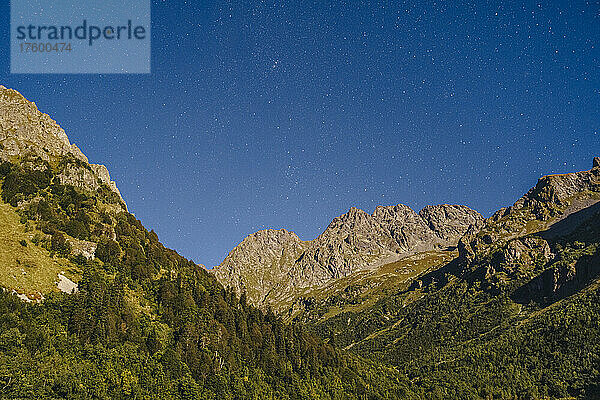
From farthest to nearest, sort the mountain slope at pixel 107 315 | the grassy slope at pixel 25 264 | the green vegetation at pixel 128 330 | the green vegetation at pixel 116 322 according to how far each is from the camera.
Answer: the grassy slope at pixel 25 264
the mountain slope at pixel 107 315
the green vegetation at pixel 116 322
the green vegetation at pixel 128 330

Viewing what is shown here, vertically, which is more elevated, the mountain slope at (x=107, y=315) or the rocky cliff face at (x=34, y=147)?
the rocky cliff face at (x=34, y=147)

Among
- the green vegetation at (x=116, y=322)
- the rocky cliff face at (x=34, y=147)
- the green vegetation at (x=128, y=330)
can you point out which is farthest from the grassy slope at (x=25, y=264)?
the rocky cliff face at (x=34, y=147)

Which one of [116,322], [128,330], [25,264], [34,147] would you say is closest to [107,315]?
[116,322]

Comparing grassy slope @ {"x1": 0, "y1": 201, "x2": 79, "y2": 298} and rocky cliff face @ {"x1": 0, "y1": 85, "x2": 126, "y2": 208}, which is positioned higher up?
rocky cliff face @ {"x1": 0, "y1": 85, "x2": 126, "y2": 208}

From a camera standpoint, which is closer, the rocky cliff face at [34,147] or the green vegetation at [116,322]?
the green vegetation at [116,322]

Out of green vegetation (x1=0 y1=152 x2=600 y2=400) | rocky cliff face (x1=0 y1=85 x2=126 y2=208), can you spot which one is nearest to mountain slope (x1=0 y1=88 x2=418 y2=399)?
green vegetation (x1=0 y1=152 x2=600 y2=400)

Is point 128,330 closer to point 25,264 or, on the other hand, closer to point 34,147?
point 25,264

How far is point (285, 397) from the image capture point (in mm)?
145250

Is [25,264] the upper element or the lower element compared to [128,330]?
upper

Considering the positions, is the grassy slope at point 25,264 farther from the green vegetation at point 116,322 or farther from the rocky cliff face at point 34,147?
the rocky cliff face at point 34,147

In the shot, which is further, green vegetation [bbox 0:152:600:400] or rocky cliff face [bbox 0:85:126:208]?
rocky cliff face [bbox 0:85:126:208]

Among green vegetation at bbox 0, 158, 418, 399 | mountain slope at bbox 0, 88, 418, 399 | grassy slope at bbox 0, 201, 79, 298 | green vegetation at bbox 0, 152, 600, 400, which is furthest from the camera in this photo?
grassy slope at bbox 0, 201, 79, 298

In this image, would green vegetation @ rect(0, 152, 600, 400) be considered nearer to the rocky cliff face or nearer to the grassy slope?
the grassy slope

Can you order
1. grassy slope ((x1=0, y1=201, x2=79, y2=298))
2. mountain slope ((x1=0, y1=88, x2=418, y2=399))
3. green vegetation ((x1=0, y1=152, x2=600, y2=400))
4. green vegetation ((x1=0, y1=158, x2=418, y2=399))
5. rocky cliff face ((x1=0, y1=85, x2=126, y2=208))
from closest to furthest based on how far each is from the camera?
green vegetation ((x1=0, y1=158, x2=418, y2=399)) → green vegetation ((x1=0, y1=152, x2=600, y2=400)) → mountain slope ((x1=0, y1=88, x2=418, y2=399)) → grassy slope ((x1=0, y1=201, x2=79, y2=298)) → rocky cliff face ((x1=0, y1=85, x2=126, y2=208))
